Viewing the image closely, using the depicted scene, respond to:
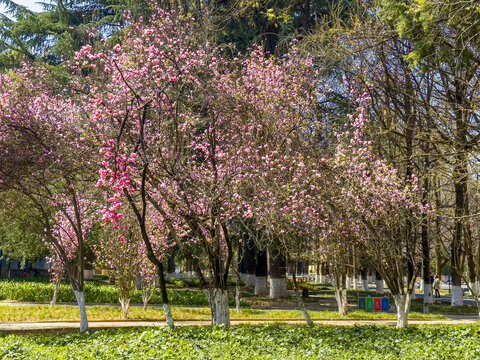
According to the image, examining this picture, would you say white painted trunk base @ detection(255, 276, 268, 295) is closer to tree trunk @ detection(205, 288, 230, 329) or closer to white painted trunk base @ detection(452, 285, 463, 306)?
white painted trunk base @ detection(452, 285, 463, 306)

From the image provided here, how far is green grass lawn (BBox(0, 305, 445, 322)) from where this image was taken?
65.7 feet

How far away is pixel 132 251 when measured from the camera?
69.4 feet

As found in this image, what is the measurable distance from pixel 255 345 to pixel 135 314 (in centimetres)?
1254

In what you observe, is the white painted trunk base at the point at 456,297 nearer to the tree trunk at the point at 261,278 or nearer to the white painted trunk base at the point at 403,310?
the tree trunk at the point at 261,278

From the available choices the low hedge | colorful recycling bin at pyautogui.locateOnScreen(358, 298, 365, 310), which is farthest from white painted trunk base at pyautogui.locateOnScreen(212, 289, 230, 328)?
colorful recycling bin at pyautogui.locateOnScreen(358, 298, 365, 310)

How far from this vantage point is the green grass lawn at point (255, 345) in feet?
28.1

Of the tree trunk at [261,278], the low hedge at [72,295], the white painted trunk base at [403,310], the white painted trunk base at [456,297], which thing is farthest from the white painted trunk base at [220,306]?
the white painted trunk base at [456,297]

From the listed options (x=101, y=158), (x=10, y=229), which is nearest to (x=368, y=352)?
(x=101, y=158)

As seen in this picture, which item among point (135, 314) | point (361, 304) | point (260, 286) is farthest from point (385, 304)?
point (135, 314)

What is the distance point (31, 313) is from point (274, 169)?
11491 mm

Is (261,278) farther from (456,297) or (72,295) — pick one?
(72,295)

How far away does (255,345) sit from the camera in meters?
9.60

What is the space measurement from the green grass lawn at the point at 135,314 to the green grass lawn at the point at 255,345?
8.86 meters

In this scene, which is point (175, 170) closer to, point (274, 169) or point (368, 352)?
point (274, 169)
